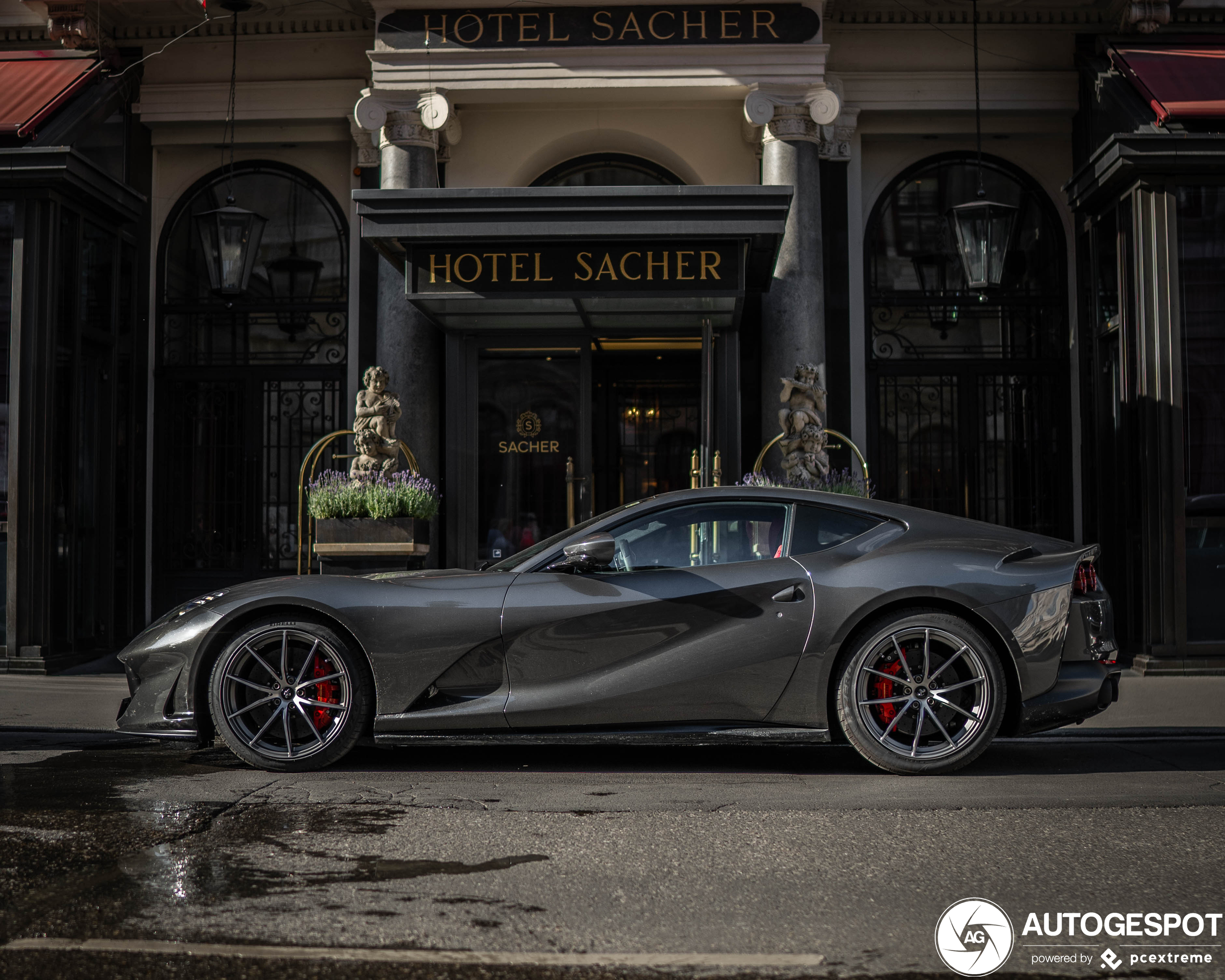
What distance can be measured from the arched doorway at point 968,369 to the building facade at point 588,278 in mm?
32

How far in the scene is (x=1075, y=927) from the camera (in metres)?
3.29

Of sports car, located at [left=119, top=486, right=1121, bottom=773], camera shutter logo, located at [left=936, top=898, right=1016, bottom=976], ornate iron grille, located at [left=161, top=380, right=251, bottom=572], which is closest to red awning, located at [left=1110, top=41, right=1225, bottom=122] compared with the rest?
sports car, located at [left=119, top=486, right=1121, bottom=773]

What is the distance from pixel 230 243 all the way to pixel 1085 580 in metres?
8.60

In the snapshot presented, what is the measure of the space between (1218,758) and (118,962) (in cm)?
526

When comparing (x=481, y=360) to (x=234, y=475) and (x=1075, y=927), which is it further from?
(x=1075, y=927)

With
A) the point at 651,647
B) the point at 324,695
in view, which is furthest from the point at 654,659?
the point at 324,695

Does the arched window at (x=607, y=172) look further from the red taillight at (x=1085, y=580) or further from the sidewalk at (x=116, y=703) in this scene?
the red taillight at (x=1085, y=580)

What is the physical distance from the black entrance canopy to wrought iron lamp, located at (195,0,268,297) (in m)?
2.00

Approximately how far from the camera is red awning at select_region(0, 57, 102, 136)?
10758 millimetres

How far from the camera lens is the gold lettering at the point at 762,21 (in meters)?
11.6

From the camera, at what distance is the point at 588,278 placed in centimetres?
998

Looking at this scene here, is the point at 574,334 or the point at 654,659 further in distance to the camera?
the point at 574,334

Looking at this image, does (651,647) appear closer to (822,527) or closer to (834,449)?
(822,527)

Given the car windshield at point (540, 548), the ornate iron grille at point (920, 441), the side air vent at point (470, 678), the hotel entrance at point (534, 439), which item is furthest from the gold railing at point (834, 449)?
the side air vent at point (470, 678)
